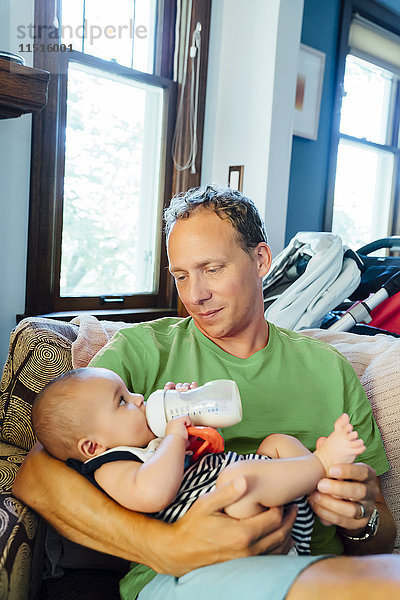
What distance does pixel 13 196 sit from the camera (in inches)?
97.3

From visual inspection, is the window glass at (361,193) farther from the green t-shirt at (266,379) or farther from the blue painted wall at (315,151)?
the green t-shirt at (266,379)

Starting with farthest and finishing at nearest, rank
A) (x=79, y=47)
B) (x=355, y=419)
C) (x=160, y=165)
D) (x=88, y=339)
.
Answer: (x=160, y=165) → (x=79, y=47) → (x=88, y=339) → (x=355, y=419)

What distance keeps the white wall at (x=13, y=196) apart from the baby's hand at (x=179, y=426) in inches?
64.8

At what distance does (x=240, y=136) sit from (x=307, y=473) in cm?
255

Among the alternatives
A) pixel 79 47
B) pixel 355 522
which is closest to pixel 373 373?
pixel 355 522

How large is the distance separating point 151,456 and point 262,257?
66cm

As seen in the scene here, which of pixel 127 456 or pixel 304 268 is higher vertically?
Result: pixel 304 268

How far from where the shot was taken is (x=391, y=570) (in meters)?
0.89

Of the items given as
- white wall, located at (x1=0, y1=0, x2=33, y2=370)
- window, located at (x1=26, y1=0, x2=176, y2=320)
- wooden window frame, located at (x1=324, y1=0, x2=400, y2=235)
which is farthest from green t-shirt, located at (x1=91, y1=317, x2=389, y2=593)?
wooden window frame, located at (x1=324, y1=0, x2=400, y2=235)

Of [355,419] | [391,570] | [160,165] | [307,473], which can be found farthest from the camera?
[160,165]

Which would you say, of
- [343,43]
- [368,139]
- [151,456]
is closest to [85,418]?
[151,456]

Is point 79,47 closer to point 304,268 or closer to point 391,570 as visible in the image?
point 304,268

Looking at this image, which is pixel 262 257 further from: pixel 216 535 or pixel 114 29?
pixel 114 29

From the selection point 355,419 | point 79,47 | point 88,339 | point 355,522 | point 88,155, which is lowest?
point 355,522
